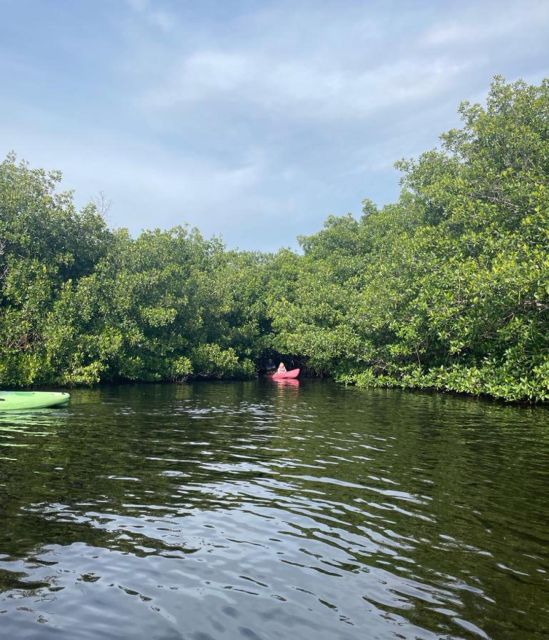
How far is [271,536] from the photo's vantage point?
7.08 metres

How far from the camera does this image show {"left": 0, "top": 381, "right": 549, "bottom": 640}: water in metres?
4.93

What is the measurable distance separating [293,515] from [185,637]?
3.59 meters

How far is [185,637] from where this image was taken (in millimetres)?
4562

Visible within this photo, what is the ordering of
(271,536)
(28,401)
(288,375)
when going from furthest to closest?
1. (288,375)
2. (28,401)
3. (271,536)

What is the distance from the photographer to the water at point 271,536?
16.2 feet

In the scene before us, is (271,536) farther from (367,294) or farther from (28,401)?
(367,294)

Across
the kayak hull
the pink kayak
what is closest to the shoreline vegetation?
the pink kayak

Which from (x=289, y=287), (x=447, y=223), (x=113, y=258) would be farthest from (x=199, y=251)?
(x=447, y=223)

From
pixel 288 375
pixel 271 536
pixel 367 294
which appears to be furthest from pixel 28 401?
pixel 288 375

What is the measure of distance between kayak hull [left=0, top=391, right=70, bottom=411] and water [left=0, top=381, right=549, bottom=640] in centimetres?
426

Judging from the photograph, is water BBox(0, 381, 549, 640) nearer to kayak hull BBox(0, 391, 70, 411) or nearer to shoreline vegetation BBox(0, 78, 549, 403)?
kayak hull BBox(0, 391, 70, 411)

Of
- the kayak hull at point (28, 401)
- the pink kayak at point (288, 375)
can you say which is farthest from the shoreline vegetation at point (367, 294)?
the kayak hull at point (28, 401)

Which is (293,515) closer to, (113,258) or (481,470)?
(481,470)

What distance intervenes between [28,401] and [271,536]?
48.4 feet
